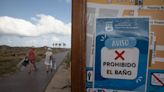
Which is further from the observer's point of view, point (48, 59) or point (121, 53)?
point (48, 59)

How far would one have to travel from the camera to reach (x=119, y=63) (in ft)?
3.57

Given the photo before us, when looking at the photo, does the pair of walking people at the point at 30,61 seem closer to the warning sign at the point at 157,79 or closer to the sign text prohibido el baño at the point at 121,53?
the sign text prohibido el baño at the point at 121,53

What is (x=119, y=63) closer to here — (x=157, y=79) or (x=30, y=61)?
(x=157, y=79)

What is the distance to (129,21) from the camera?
1.07m

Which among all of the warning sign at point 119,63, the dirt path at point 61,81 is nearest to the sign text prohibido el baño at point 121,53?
the warning sign at point 119,63

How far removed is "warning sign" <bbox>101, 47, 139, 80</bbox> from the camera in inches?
42.2

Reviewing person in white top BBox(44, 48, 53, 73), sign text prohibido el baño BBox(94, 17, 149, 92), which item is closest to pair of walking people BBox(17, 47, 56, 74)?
person in white top BBox(44, 48, 53, 73)

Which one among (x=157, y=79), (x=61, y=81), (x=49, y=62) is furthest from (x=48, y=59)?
(x=157, y=79)

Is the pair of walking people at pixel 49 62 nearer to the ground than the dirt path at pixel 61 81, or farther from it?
farther from it

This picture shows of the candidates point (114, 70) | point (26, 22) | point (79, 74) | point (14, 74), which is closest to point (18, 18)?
point (26, 22)

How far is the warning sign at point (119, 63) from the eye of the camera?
1.07 m

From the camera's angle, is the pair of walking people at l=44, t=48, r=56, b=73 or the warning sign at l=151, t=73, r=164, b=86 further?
the pair of walking people at l=44, t=48, r=56, b=73

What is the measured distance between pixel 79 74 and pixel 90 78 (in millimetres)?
59

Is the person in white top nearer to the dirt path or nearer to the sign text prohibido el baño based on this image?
the dirt path
